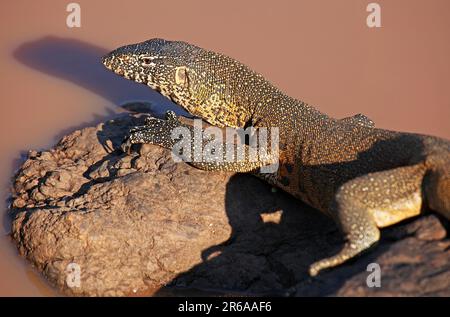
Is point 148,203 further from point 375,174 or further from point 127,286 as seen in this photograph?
point 375,174

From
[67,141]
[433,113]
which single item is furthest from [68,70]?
[433,113]

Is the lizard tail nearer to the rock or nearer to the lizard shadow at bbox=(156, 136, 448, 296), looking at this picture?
the rock

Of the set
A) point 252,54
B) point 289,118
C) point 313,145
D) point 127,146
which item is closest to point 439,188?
point 313,145

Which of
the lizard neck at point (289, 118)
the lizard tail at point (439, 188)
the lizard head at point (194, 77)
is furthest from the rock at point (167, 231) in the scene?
the lizard head at point (194, 77)

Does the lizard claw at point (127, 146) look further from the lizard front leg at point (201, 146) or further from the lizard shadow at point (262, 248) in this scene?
the lizard shadow at point (262, 248)

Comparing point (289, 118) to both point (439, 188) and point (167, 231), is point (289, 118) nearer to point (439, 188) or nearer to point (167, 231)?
point (167, 231)

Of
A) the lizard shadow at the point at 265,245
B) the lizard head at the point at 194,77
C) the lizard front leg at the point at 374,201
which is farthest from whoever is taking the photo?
the lizard head at the point at 194,77
